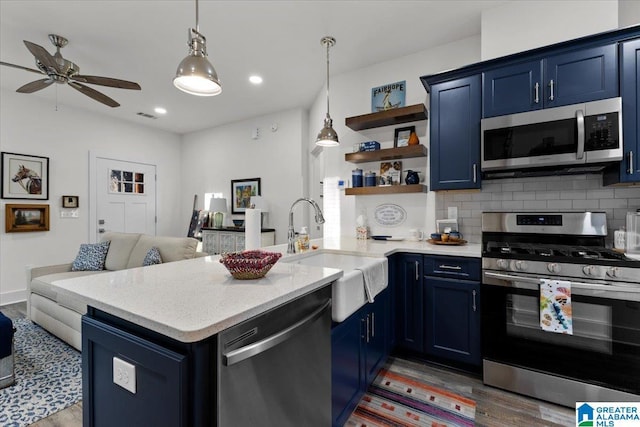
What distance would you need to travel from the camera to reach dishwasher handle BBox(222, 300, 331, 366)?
0.90 m

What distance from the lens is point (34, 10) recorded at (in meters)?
2.44

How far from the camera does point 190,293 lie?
1.15 m

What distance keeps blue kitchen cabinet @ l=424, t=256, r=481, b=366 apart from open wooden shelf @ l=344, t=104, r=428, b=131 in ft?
4.59

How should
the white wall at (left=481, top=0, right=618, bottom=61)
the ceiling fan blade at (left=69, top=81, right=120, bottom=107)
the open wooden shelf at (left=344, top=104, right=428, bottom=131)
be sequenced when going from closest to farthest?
the white wall at (left=481, top=0, right=618, bottom=61), the open wooden shelf at (left=344, top=104, right=428, bottom=131), the ceiling fan blade at (left=69, top=81, right=120, bottom=107)

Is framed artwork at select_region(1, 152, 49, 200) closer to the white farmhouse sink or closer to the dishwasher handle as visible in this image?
the white farmhouse sink

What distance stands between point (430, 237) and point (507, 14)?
1.99 metres

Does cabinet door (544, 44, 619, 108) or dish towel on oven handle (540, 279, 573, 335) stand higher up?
cabinet door (544, 44, 619, 108)

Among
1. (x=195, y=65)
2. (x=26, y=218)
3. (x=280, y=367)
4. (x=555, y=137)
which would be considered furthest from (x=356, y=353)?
(x=26, y=218)

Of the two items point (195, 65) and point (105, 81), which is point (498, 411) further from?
point (105, 81)

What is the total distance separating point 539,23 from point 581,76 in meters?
0.61

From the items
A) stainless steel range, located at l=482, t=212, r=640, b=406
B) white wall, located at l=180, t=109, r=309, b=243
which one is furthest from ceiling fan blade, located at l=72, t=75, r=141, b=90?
stainless steel range, located at l=482, t=212, r=640, b=406

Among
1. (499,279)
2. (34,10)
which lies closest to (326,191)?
(499,279)

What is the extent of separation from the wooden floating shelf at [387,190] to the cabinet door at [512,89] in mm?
834

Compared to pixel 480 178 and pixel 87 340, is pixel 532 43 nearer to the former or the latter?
pixel 480 178
